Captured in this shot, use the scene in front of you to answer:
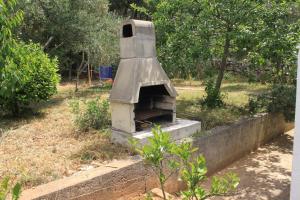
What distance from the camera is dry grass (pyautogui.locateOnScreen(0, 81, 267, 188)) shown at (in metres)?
4.66

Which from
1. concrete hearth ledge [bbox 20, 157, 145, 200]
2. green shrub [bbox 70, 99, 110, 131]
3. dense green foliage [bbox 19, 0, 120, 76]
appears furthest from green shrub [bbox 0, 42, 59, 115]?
concrete hearth ledge [bbox 20, 157, 145, 200]

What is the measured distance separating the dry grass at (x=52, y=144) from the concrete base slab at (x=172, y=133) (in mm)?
188

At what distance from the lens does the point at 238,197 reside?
5641mm

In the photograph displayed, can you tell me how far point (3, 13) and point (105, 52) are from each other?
11193mm

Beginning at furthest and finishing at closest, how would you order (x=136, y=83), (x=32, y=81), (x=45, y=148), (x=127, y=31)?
(x=32, y=81)
(x=127, y=31)
(x=45, y=148)
(x=136, y=83)

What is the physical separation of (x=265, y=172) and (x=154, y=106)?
8.76ft

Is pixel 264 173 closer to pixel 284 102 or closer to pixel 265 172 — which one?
Result: pixel 265 172

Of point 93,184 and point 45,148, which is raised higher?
point 45,148

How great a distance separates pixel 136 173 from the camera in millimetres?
4992

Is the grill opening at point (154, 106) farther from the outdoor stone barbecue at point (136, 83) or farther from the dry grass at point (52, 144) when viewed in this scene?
the dry grass at point (52, 144)

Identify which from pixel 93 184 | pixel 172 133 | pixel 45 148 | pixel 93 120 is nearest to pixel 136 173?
pixel 93 184

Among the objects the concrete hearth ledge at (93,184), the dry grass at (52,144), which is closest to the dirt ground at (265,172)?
the dry grass at (52,144)

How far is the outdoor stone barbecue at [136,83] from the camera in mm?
5555

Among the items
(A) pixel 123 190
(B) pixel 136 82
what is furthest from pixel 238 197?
(B) pixel 136 82
